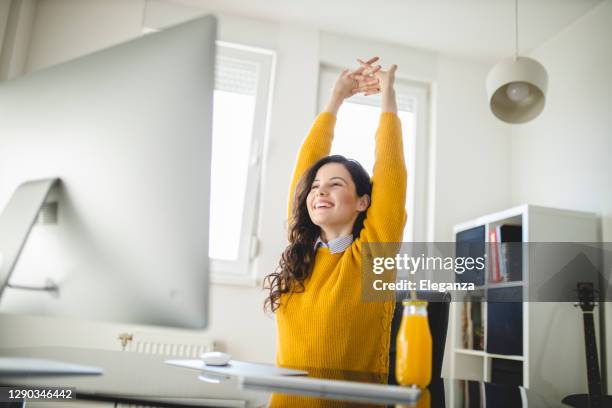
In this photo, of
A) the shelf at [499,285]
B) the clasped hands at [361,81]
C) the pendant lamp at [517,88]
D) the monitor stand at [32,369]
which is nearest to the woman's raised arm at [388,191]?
the clasped hands at [361,81]

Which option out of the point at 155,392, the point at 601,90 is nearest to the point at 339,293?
the point at 155,392

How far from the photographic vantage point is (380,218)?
1289 millimetres

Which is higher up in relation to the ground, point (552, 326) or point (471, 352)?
point (552, 326)

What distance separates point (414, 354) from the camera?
2.19ft

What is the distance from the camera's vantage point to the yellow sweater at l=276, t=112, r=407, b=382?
118 centimetres

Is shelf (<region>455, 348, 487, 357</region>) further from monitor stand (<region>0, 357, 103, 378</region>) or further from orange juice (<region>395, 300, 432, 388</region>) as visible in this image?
monitor stand (<region>0, 357, 103, 378</region>)

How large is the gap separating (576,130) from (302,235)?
6.93ft

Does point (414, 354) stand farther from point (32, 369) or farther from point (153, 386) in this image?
point (32, 369)

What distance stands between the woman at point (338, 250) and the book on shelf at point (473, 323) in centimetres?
165

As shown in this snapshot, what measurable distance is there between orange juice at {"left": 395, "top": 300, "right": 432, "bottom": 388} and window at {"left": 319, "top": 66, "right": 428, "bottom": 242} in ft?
8.19

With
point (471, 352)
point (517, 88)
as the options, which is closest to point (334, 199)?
point (517, 88)

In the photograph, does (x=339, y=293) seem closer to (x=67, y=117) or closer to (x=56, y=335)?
(x=67, y=117)

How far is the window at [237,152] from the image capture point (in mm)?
2951

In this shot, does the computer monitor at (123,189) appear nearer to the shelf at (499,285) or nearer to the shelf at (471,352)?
the shelf at (499,285)
